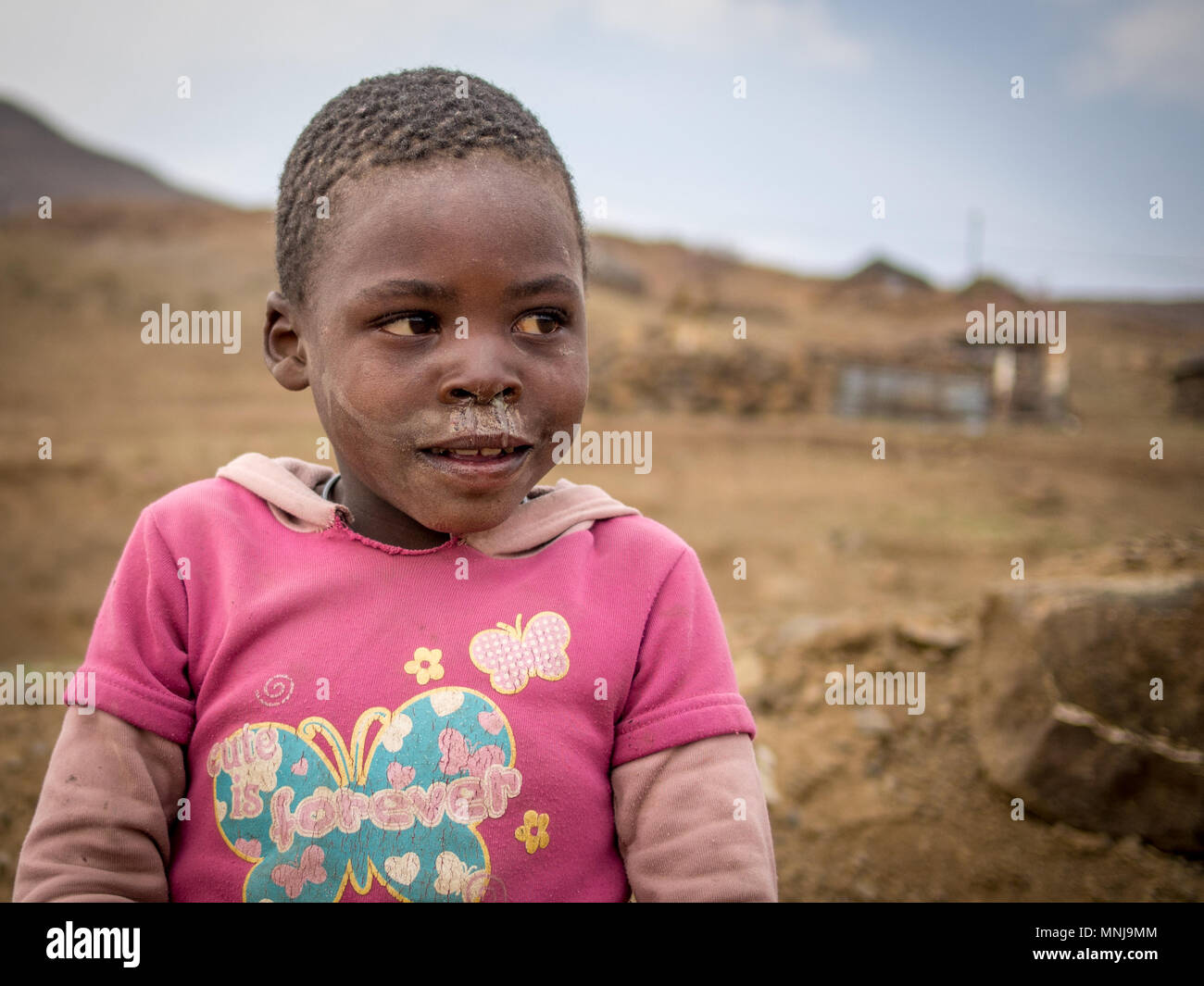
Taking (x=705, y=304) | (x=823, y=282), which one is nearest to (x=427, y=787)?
(x=705, y=304)

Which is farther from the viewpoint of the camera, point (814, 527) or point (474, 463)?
point (814, 527)

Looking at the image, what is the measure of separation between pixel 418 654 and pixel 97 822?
504 mm

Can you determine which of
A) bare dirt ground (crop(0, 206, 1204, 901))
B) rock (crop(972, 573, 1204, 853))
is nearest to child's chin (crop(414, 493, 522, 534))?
bare dirt ground (crop(0, 206, 1204, 901))

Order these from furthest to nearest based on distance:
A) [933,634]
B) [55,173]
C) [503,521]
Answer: [55,173] → [933,634] → [503,521]

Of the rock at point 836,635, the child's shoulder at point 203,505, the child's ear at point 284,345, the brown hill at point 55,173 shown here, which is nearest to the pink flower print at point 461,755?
the child's shoulder at point 203,505

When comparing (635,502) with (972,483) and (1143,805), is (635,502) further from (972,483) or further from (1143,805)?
(1143,805)

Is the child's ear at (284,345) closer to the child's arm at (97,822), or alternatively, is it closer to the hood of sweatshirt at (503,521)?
the hood of sweatshirt at (503,521)

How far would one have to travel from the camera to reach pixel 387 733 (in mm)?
1245

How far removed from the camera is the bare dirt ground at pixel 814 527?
244cm

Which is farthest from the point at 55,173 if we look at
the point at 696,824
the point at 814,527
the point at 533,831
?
the point at 696,824

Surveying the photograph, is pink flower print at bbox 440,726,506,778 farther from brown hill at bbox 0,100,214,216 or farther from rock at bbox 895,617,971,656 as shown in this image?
brown hill at bbox 0,100,214,216

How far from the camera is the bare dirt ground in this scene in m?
2.44

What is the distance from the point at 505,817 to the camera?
1.23 metres

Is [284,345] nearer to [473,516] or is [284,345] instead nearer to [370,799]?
[473,516]
